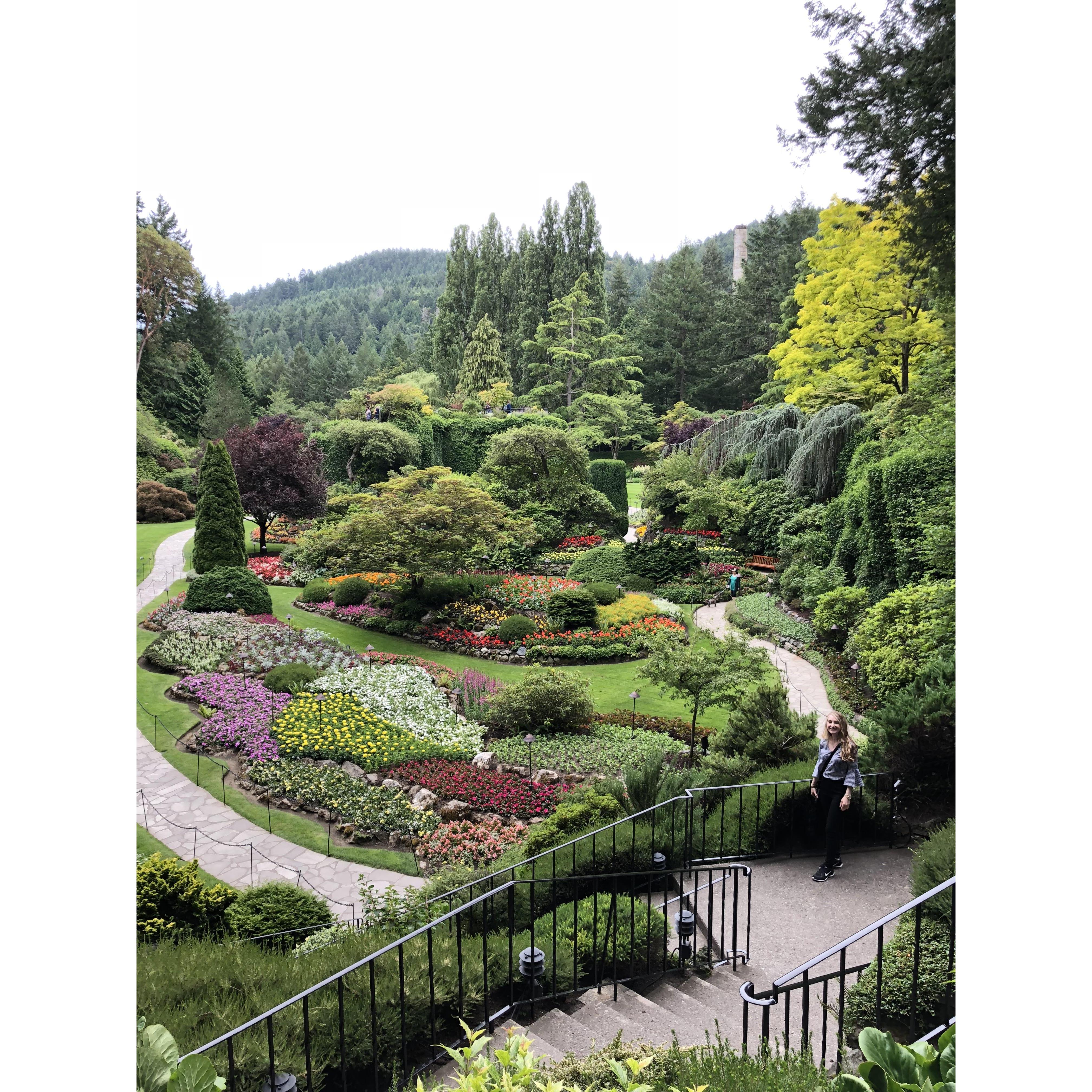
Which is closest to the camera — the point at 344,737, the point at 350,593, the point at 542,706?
the point at 344,737

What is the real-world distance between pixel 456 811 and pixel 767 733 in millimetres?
2391

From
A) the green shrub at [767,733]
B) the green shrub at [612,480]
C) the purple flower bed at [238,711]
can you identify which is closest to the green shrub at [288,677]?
the purple flower bed at [238,711]

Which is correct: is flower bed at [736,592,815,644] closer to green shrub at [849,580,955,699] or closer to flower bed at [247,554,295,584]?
green shrub at [849,580,955,699]

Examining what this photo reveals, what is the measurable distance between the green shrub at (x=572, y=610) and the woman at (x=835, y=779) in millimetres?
5184

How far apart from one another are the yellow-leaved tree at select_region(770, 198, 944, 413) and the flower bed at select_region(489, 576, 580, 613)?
13.6ft

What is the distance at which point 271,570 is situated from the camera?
9125 millimetres

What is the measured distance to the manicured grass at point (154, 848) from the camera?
5047 mm

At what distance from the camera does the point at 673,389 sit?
15.3 meters

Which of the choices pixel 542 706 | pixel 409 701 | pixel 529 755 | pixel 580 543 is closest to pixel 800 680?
pixel 542 706

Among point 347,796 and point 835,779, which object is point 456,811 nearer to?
point 347,796
